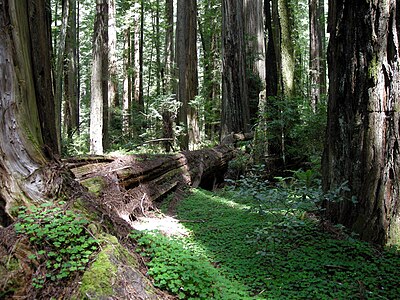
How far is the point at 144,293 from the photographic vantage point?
9.12 ft

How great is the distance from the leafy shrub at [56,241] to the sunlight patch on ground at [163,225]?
170cm

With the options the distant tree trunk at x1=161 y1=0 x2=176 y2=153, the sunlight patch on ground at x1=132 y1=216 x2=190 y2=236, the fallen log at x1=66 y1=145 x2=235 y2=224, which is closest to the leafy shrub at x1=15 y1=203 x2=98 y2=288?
the fallen log at x1=66 y1=145 x2=235 y2=224

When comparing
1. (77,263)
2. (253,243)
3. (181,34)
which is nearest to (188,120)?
(181,34)

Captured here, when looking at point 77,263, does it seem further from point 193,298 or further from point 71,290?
point 193,298

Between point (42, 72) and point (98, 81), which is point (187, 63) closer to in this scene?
point (98, 81)

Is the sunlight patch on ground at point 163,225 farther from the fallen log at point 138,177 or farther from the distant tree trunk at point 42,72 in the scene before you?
the distant tree trunk at point 42,72

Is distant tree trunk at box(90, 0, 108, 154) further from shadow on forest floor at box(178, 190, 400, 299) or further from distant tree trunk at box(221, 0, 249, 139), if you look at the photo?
shadow on forest floor at box(178, 190, 400, 299)

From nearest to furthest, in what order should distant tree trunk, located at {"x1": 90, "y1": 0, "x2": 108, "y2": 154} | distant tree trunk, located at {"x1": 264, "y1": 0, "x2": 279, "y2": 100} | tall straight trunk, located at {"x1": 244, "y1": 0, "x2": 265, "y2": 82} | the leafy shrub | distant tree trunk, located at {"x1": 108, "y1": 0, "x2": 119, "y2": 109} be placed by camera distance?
the leafy shrub, distant tree trunk, located at {"x1": 264, "y1": 0, "x2": 279, "y2": 100}, distant tree trunk, located at {"x1": 90, "y1": 0, "x2": 108, "y2": 154}, tall straight trunk, located at {"x1": 244, "y1": 0, "x2": 265, "y2": 82}, distant tree trunk, located at {"x1": 108, "y1": 0, "x2": 119, "y2": 109}

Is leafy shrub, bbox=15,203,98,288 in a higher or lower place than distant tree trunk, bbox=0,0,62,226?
lower

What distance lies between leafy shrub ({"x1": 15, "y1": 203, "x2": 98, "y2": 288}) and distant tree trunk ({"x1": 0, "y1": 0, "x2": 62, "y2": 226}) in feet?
0.93

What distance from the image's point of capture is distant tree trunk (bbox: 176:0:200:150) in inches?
566

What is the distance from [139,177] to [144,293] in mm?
3455

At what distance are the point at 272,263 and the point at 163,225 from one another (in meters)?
1.90

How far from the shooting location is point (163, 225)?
5.09 metres
